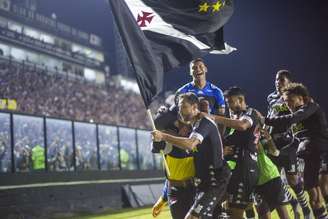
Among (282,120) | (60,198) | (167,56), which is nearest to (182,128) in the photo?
(167,56)

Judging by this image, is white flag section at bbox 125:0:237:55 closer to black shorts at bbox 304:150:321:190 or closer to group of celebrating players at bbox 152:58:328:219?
group of celebrating players at bbox 152:58:328:219

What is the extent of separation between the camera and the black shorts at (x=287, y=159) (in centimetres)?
837

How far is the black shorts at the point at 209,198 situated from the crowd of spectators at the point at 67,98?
21856 millimetres

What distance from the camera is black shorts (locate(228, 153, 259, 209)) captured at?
6293 mm

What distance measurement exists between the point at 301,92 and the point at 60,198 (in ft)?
36.3

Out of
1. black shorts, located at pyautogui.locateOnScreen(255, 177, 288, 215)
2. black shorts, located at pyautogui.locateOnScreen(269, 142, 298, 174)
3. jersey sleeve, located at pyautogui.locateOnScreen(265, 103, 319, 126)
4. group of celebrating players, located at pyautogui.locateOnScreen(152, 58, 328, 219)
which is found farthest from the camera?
black shorts, located at pyautogui.locateOnScreen(269, 142, 298, 174)

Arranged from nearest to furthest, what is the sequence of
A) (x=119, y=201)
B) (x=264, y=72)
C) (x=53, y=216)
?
(x=53, y=216) < (x=119, y=201) < (x=264, y=72)

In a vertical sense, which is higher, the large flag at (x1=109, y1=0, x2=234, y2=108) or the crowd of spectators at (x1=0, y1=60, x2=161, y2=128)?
the crowd of spectators at (x1=0, y1=60, x2=161, y2=128)

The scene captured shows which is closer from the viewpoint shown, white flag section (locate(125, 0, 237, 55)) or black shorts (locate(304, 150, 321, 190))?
white flag section (locate(125, 0, 237, 55))

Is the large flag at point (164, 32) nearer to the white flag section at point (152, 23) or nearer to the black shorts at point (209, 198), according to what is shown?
the white flag section at point (152, 23)

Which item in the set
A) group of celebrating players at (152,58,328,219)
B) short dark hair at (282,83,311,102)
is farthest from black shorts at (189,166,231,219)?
short dark hair at (282,83,311,102)

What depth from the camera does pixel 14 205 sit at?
13969mm

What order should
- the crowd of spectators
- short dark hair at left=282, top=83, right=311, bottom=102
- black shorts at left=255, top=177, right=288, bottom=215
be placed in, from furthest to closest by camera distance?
the crowd of spectators, short dark hair at left=282, top=83, right=311, bottom=102, black shorts at left=255, top=177, right=288, bottom=215

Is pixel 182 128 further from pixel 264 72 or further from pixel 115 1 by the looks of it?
pixel 264 72
